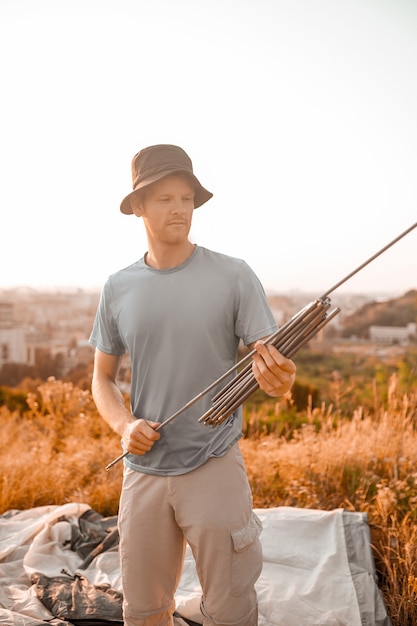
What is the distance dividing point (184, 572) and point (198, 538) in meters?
1.53

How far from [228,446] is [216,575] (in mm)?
436

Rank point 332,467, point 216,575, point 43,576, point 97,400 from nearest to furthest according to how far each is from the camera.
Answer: point 216,575, point 97,400, point 43,576, point 332,467

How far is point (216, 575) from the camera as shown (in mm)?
1968

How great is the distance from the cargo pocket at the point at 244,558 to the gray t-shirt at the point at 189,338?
0.28 meters

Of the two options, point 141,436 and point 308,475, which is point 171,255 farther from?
point 308,475

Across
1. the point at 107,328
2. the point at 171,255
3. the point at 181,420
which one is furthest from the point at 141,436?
the point at 171,255

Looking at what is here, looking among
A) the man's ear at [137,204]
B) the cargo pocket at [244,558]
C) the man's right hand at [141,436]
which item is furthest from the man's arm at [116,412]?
the man's ear at [137,204]

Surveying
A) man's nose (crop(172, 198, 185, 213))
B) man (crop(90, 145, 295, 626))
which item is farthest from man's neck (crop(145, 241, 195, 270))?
man's nose (crop(172, 198, 185, 213))

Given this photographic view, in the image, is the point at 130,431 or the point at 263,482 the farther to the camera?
the point at 263,482

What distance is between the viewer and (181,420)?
80.2 inches

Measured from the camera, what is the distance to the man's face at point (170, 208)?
2016 mm

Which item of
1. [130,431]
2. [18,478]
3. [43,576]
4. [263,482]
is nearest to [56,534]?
[43,576]

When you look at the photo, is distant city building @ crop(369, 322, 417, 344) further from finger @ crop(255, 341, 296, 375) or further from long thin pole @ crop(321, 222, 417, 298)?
long thin pole @ crop(321, 222, 417, 298)

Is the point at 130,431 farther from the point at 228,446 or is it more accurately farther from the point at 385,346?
the point at 385,346
